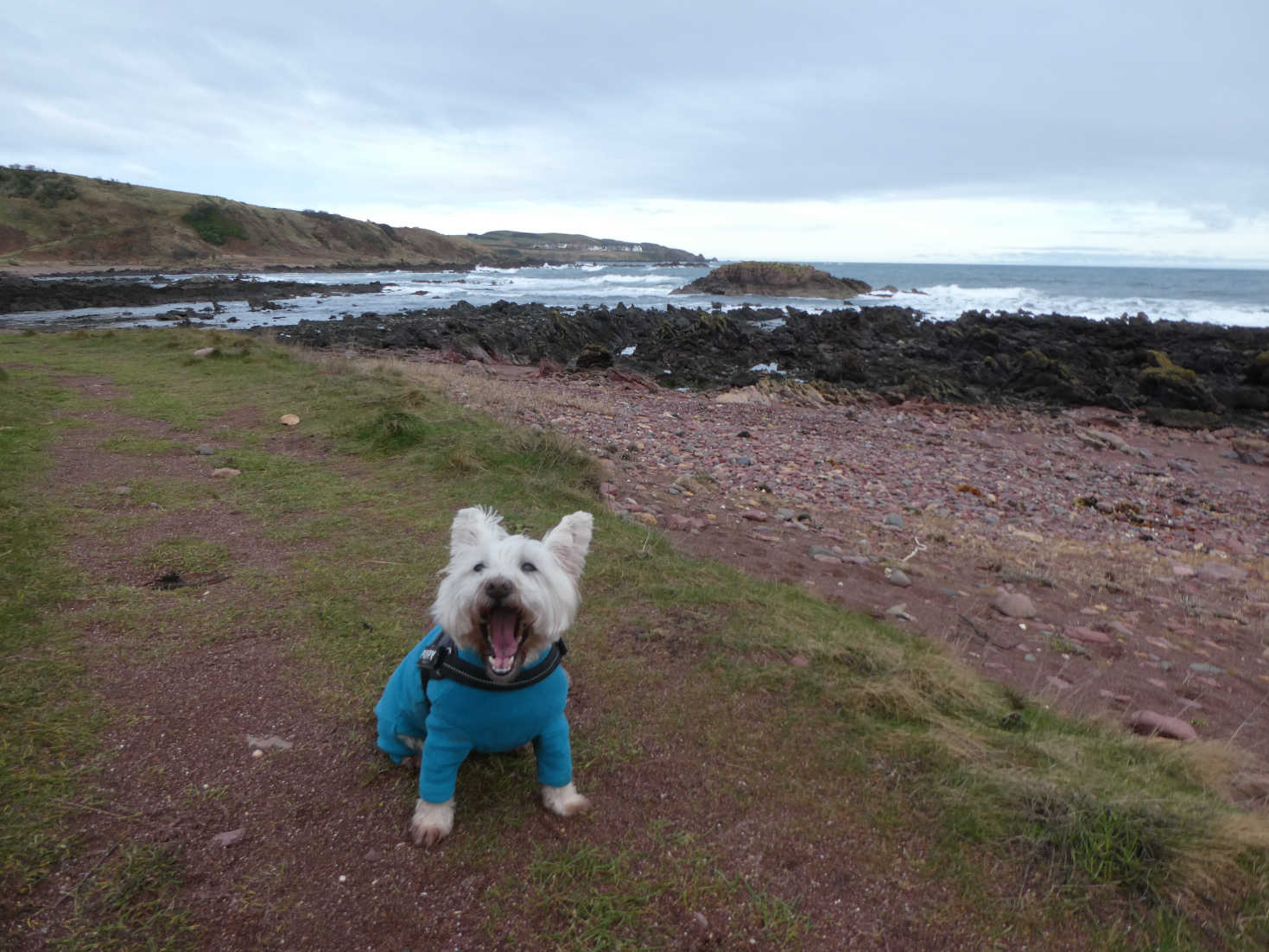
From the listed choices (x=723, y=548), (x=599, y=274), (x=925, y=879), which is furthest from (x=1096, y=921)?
(x=599, y=274)

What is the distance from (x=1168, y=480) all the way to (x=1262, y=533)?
2.68m

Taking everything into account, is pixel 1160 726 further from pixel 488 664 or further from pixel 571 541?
pixel 488 664

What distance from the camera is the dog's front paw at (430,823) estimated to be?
2854mm

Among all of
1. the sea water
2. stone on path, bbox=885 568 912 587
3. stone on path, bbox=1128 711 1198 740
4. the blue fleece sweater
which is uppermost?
the sea water

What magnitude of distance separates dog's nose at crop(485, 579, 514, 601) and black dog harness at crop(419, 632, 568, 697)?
359 mm

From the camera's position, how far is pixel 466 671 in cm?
272

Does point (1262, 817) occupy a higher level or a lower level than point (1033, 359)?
lower

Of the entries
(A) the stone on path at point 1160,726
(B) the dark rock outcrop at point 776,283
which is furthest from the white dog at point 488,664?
(B) the dark rock outcrop at point 776,283

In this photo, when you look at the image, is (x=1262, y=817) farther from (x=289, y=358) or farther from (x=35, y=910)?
(x=289, y=358)

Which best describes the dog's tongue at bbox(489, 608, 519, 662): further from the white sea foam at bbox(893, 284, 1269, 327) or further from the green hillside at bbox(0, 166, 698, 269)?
the green hillside at bbox(0, 166, 698, 269)

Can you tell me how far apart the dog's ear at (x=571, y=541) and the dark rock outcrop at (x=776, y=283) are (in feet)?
196

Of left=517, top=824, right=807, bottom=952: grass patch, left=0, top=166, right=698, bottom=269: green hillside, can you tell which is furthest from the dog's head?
left=0, top=166, right=698, bottom=269: green hillside

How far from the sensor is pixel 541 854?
284cm

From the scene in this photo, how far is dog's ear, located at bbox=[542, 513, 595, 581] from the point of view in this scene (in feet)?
9.96
